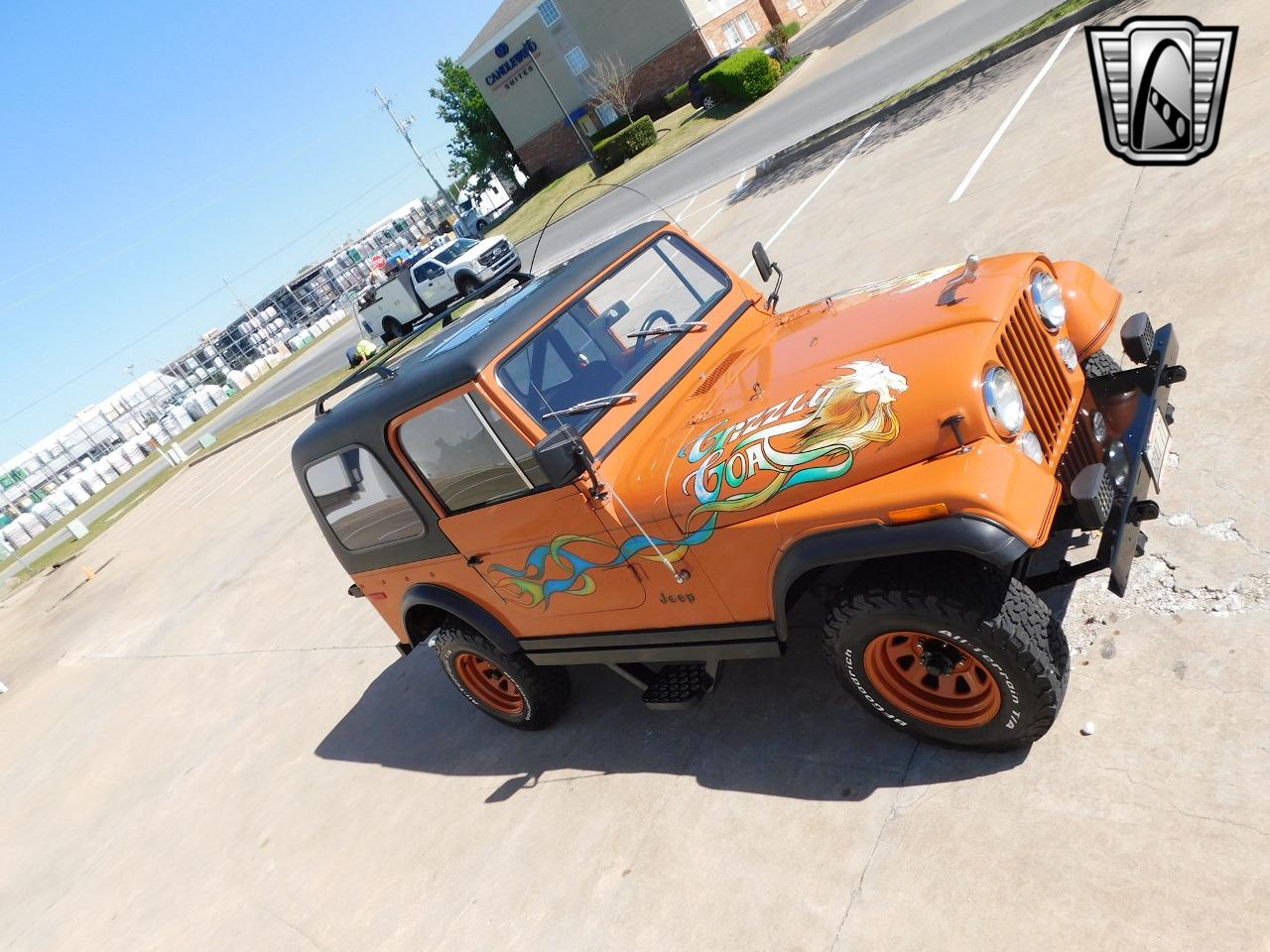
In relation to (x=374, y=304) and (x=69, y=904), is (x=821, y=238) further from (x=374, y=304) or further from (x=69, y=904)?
(x=374, y=304)

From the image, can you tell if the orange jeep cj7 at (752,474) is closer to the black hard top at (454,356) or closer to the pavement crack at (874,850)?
the black hard top at (454,356)

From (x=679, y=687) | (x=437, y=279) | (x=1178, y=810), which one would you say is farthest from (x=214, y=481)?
(x=1178, y=810)

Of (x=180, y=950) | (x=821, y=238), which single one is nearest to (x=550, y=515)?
(x=180, y=950)

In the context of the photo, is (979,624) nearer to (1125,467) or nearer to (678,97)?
(1125,467)

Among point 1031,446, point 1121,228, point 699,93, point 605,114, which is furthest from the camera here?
point 605,114

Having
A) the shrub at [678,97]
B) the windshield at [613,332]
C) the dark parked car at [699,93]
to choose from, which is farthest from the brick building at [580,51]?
the windshield at [613,332]

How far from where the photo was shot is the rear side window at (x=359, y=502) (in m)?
4.36

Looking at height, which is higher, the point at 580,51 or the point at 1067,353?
the point at 580,51

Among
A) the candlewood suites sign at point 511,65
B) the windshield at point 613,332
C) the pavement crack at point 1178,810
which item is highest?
the candlewood suites sign at point 511,65

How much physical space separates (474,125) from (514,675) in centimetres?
5219

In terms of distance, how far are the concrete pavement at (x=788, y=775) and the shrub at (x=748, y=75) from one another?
18392mm

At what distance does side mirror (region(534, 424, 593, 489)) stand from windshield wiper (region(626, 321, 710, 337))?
3.06 ft

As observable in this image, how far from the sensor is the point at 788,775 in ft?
11.7

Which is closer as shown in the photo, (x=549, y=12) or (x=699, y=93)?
(x=699, y=93)
